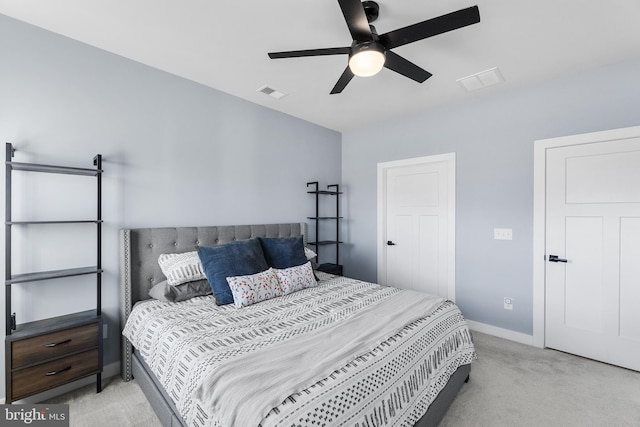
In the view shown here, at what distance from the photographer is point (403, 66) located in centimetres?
194

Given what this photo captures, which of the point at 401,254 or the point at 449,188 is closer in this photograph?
the point at 449,188

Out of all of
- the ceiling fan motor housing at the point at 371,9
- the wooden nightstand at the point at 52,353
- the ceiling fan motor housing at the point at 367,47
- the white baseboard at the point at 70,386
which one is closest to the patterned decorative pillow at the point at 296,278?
the wooden nightstand at the point at 52,353

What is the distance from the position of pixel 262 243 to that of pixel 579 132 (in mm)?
3212

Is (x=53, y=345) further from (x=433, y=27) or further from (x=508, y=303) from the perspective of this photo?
(x=508, y=303)

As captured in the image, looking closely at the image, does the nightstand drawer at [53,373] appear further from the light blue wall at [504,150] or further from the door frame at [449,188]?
the light blue wall at [504,150]

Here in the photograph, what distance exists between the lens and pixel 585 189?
8.70 ft

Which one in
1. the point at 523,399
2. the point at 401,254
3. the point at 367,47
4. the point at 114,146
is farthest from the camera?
the point at 401,254

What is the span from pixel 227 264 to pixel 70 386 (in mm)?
1452

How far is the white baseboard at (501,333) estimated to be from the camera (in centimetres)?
297

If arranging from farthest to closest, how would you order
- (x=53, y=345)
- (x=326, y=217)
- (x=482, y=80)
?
(x=326, y=217), (x=482, y=80), (x=53, y=345)

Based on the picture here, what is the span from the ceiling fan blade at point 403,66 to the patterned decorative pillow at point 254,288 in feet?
6.10

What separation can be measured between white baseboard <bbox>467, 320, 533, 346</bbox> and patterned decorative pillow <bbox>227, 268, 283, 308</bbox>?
2.42m

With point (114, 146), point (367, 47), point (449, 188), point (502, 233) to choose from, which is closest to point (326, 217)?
point (449, 188)

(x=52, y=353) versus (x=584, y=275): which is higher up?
(x=584, y=275)
